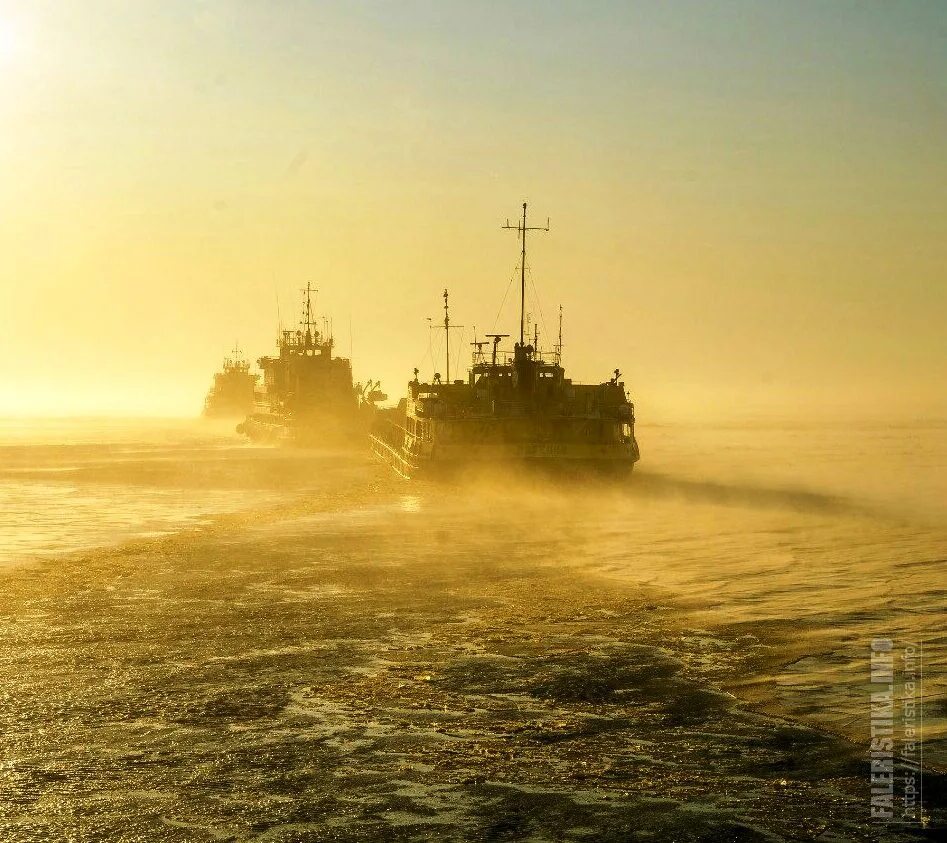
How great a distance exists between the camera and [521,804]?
10195mm

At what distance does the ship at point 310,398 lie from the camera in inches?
3898

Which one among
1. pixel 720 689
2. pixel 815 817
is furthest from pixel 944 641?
pixel 815 817

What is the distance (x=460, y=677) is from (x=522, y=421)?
121ft

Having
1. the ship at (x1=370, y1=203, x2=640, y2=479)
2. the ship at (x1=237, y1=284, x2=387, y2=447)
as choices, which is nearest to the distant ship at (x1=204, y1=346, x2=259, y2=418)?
the ship at (x1=237, y1=284, x2=387, y2=447)

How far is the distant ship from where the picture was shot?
17550 centimetres

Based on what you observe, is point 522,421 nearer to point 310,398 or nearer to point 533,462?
point 533,462

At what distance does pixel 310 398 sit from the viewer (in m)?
103

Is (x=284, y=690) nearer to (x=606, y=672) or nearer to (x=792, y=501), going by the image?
(x=606, y=672)

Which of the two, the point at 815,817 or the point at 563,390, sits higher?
the point at 563,390

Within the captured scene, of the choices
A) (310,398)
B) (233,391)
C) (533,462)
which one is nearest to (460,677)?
(533,462)

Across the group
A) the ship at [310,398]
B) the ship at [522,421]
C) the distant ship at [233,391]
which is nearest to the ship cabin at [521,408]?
the ship at [522,421]

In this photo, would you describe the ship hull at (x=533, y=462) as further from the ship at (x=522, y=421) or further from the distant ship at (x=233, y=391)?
the distant ship at (x=233, y=391)

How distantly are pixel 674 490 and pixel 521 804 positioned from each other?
3977 cm

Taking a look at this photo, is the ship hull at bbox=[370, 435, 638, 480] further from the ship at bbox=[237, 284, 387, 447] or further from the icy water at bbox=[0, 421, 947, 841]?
the ship at bbox=[237, 284, 387, 447]
